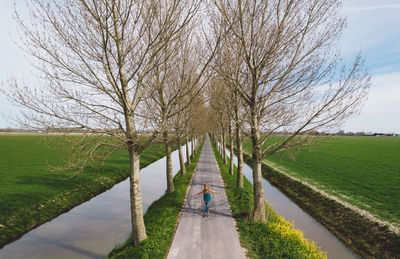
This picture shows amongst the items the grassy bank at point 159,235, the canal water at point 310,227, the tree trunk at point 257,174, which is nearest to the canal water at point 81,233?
the grassy bank at point 159,235

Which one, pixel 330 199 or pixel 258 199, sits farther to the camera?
pixel 330 199

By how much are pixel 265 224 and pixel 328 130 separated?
4.82m

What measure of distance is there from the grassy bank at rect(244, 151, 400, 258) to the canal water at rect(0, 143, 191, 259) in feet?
36.3

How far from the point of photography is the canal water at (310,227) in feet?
31.2

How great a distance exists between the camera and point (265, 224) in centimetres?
933

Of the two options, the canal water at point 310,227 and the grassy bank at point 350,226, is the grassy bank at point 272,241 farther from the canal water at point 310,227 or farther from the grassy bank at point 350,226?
the grassy bank at point 350,226

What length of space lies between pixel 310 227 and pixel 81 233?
12.5m

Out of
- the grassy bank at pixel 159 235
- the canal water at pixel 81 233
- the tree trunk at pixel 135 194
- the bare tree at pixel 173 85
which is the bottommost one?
the canal water at pixel 81 233

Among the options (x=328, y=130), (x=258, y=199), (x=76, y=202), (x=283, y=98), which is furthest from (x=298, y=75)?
(x=76, y=202)

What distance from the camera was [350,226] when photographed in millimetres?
11430

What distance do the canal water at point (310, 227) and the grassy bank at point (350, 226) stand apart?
1.20ft

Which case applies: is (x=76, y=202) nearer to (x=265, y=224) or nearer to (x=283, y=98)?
(x=265, y=224)

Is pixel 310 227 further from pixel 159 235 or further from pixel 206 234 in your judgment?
pixel 159 235

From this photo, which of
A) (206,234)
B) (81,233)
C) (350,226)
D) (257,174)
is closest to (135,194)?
(206,234)
